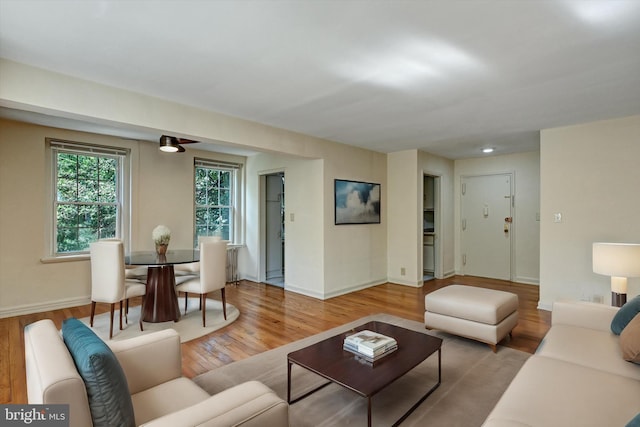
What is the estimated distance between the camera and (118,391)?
1.11 m

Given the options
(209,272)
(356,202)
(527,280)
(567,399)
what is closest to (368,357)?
(567,399)

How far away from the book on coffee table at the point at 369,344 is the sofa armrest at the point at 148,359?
1.05 m

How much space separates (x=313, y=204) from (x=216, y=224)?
6.75 ft

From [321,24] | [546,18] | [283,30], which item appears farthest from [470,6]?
[283,30]

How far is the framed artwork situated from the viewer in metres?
5.05

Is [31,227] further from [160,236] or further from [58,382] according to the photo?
[58,382]

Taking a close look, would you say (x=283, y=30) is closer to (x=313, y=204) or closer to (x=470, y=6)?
(x=470, y=6)

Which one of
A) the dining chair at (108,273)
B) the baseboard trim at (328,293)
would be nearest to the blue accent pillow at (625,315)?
the baseboard trim at (328,293)

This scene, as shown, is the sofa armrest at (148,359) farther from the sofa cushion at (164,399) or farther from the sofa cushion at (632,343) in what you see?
the sofa cushion at (632,343)

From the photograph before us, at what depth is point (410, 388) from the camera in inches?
89.8

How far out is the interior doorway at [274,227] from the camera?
6.08 meters

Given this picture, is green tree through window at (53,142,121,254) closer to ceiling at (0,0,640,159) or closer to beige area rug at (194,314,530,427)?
ceiling at (0,0,640,159)

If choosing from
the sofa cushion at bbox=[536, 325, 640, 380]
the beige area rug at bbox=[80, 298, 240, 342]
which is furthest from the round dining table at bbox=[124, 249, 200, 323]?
the sofa cushion at bbox=[536, 325, 640, 380]

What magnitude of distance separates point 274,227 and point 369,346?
14.3 ft
